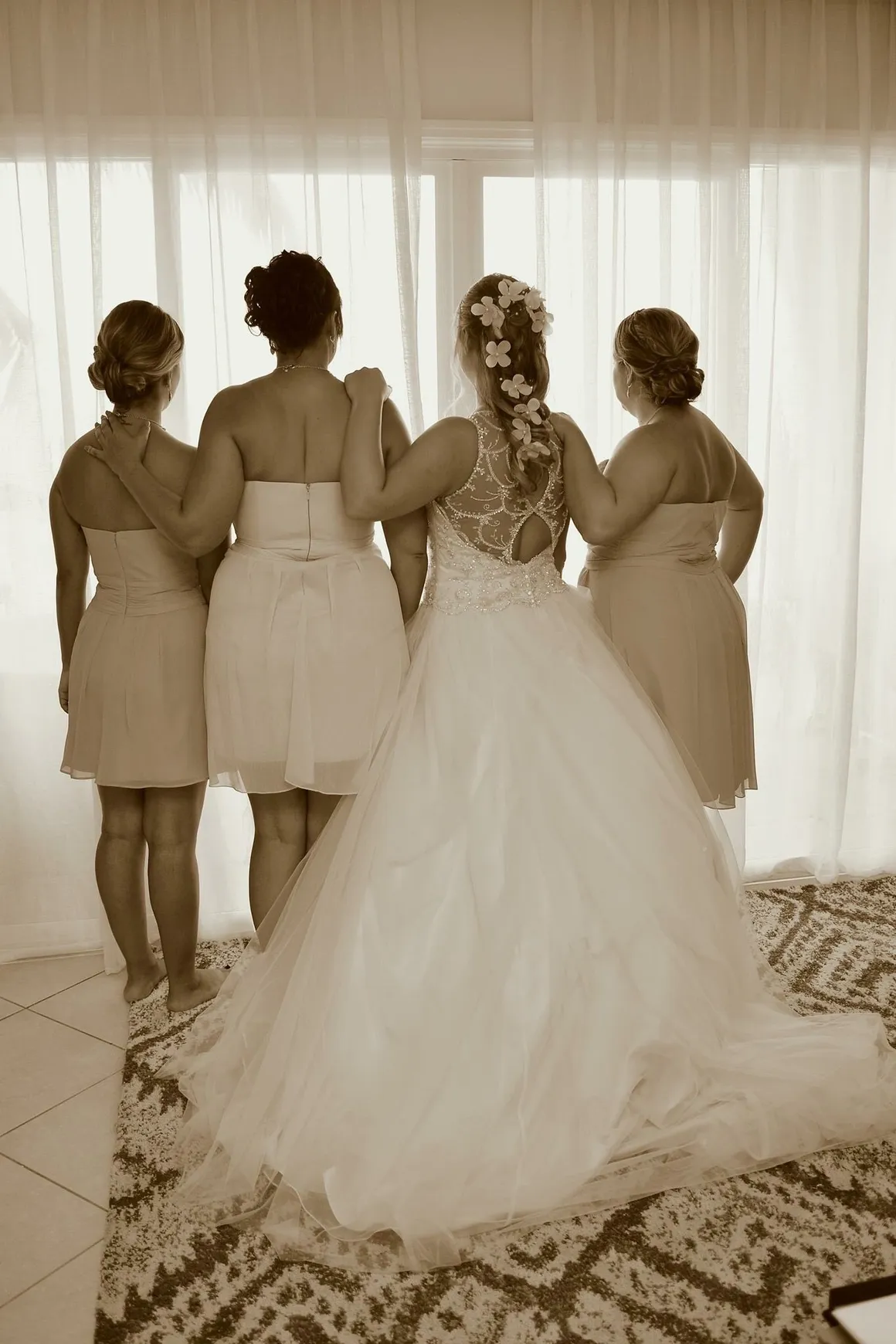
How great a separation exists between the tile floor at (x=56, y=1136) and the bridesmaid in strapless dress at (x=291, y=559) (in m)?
0.86

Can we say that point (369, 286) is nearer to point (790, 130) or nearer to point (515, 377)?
point (515, 377)

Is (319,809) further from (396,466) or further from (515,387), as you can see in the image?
(515,387)

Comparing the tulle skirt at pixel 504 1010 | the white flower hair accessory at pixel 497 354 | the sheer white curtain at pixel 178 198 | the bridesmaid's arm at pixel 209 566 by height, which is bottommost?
the tulle skirt at pixel 504 1010

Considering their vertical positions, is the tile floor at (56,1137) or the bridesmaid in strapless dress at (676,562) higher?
the bridesmaid in strapless dress at (676,562)

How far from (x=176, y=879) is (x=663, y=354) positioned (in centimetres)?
189

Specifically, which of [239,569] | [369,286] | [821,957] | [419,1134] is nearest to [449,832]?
[419,1134]

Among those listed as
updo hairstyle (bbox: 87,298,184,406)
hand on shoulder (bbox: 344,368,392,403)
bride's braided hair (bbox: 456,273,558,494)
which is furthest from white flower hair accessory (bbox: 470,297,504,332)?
updo hairstyle (bbox: 87,298,184,406)

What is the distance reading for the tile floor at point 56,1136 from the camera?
1.99 meters

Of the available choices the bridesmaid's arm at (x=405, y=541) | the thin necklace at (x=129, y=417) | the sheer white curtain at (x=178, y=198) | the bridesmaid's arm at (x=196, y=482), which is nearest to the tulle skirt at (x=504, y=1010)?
the bridesmaid's arm at (x=405, y=541)

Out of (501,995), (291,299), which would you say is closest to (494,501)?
(291,299)

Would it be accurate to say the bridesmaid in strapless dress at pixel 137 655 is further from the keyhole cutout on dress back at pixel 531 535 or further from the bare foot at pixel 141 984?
the keyhole cutout on dress back at pixel 531 535

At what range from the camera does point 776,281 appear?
3.63m

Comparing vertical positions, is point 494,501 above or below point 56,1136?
above

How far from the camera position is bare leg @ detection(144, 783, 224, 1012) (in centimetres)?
298
